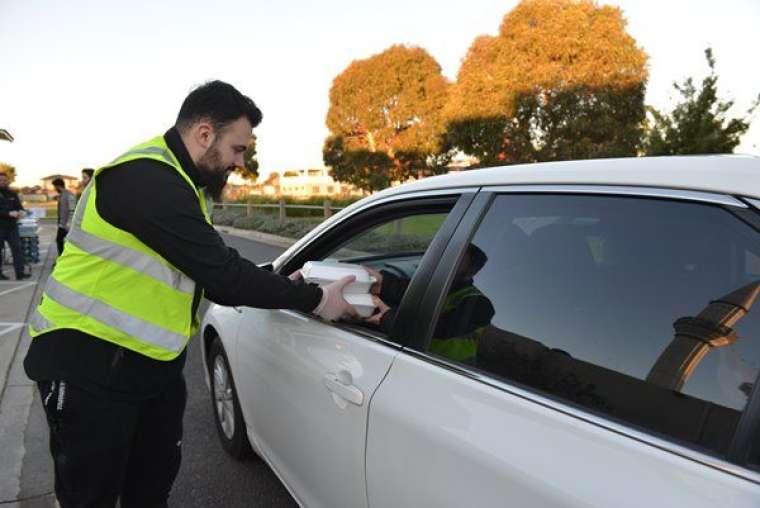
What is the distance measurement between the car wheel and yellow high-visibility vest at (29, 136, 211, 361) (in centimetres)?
106

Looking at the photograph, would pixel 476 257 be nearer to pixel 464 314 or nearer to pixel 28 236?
pixel 464 314

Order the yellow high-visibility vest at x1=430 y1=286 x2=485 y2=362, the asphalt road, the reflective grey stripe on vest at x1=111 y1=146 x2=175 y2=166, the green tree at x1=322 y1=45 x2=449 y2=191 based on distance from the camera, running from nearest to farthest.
Answer: the yellow high-visibility vest at x1=430 y1=286 x2=485 y2=362 < the reflective grey stripe on vest at x1=111 y1=146 x2=175 y2=166 < the asphalt road < the green tree at x1=322 y1=45 x2=449 y2=191

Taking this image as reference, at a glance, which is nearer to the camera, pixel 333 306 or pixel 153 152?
pixel 153 152

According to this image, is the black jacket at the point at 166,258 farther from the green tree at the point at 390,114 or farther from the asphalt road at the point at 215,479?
the green tree at the point at 390,114

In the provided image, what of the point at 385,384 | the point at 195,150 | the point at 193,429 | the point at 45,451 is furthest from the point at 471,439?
the point at 45,451

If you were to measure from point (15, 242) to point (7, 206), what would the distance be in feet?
2.08

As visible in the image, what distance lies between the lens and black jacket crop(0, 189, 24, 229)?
7.88 meters

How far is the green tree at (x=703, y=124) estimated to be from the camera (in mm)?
12727

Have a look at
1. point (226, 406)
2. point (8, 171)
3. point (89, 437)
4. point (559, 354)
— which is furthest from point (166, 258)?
point (8, 171)

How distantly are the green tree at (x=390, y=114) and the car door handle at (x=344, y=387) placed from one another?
92.1 feet

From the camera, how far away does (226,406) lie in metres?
2.85

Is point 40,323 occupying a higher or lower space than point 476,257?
lower

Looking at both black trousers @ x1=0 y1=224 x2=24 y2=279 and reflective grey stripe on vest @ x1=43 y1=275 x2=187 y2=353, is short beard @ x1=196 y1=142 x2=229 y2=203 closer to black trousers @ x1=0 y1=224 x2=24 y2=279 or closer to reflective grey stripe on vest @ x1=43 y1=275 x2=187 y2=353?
reflective grey stripe on vest @ x1=43 y1=275 x2=187 y2=353

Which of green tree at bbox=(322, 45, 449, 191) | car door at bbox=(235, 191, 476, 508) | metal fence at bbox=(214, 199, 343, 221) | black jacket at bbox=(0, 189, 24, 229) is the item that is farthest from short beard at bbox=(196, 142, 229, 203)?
green tree at bbox=(322, 45, 449, 191)
